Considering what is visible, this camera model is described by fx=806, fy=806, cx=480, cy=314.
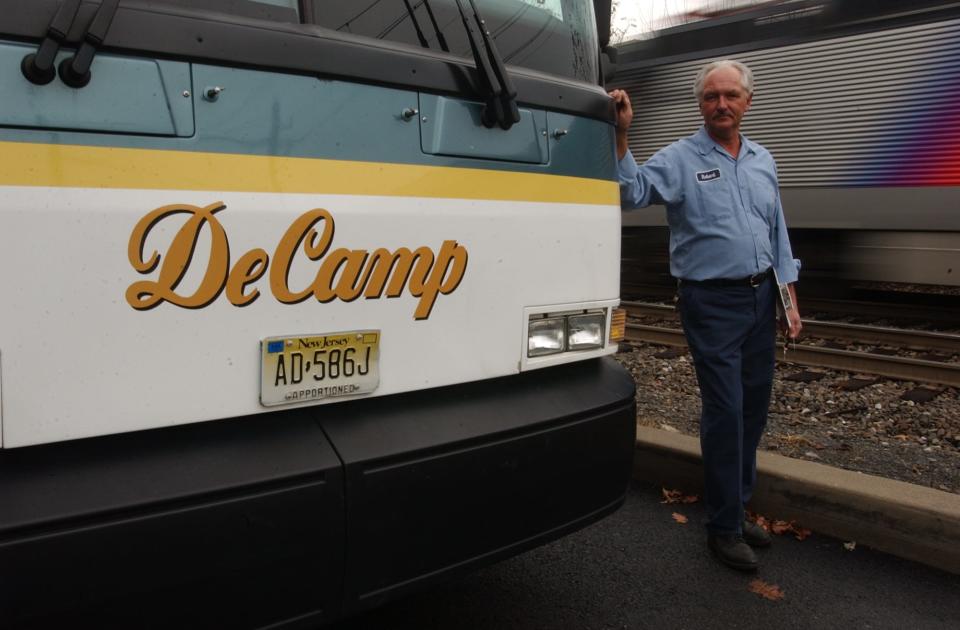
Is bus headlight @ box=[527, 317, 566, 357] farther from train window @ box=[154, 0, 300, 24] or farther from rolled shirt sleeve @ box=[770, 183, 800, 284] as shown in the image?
rolled shirt sleeve @ box=[770, 183, 800, 284]

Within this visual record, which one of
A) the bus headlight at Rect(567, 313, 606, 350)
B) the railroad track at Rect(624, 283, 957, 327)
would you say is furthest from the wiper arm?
the railroad track at Rect(624, 283, 957, 327)

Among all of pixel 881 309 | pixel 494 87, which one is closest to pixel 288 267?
pixel 494 87

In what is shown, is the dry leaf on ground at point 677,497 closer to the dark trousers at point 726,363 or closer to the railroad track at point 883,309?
the dark trousers at point 726,363

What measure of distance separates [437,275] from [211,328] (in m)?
0.60

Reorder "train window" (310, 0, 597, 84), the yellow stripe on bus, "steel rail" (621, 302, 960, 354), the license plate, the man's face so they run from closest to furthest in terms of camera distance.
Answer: the yellow stripe on bus → the license plate → "train window" (310, 0, 597, 84) → the man's face → "steel rail" (621, 302, 960, 354)

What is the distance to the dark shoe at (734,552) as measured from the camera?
9.94 ft

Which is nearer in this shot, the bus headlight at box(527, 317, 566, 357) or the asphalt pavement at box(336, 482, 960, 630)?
the bus headlight at box(527, 317, 566, 357)

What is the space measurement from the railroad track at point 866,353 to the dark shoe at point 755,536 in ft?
10.6

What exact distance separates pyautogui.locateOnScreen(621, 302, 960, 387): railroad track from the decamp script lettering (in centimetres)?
483

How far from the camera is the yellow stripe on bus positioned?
1524 millimetres

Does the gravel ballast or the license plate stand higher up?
the license plate

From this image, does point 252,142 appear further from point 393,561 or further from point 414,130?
point 393,561

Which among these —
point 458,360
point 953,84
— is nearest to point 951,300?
point 953,84

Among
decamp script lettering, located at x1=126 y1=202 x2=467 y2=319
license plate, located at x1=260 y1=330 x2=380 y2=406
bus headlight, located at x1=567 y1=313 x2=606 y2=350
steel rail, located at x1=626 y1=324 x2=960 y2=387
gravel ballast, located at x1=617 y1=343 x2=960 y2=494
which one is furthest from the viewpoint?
steel rail, located at x1=626 y1=324 x2=960 y2=387
